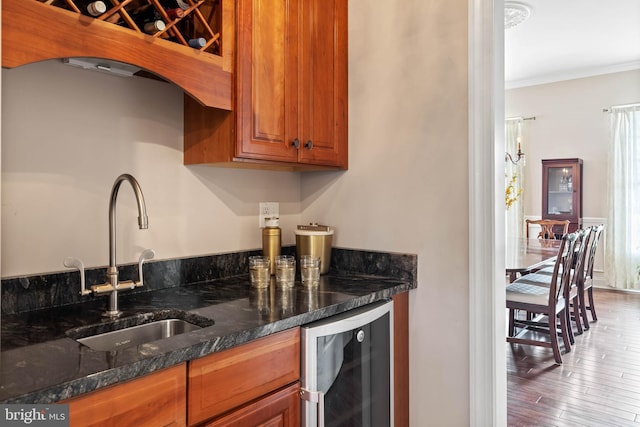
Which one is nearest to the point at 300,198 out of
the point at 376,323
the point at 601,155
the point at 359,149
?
the point at 359,149

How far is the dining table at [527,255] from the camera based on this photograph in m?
3.19

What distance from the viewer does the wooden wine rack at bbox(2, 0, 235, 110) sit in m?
1.09

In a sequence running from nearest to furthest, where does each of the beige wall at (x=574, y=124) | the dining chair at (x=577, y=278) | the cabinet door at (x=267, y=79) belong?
the cabinet door at (x=267, y=79)
the dining chair at (x=577, y=278)
the beige wall at (x=574, y=124)

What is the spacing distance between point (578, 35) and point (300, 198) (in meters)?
4.14

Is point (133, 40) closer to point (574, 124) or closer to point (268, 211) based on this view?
point (268, 211)

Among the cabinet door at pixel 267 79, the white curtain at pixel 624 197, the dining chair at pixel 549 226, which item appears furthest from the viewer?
the white curtain at pixel 624 197

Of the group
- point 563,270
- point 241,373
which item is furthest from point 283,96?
point 563,270

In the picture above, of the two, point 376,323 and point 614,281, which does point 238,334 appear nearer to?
point 376,323

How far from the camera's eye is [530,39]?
188 inches

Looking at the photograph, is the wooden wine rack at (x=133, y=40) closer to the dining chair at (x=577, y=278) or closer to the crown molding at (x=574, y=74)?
the dining chair at (x=577, y=278)

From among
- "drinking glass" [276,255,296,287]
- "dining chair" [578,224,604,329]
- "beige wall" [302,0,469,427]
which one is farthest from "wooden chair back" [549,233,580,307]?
"drinking glass" [276,255,296,287]

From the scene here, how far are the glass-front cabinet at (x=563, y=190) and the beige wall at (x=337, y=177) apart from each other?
4.98m

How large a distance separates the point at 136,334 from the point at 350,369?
2.41 ft

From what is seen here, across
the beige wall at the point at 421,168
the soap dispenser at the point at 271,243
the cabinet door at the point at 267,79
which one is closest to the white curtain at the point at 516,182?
the beige wall at the point at 421,168
